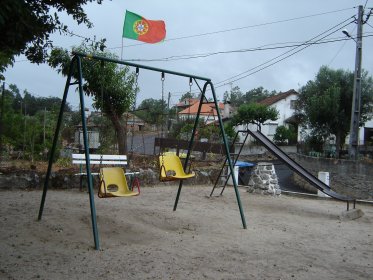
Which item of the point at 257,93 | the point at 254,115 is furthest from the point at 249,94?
the point at 254,115

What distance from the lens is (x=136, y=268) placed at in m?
3.78

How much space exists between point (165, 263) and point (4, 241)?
6.04ft

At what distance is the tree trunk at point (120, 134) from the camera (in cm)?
1045

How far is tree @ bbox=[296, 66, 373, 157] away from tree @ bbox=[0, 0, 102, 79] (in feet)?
67.4

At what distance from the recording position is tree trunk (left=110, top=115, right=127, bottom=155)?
34.3 feet

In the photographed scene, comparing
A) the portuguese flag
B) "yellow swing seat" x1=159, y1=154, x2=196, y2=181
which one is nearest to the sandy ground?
"yellow swing seat" x1=159, y1=154, x2=196, y2=181

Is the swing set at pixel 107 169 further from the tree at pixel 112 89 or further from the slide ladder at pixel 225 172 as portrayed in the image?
the tree at pixel 112 89

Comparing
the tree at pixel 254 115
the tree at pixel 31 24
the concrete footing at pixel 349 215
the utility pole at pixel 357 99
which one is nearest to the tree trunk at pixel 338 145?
the utility pole at pixel 357 99

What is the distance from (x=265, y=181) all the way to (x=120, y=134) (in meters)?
4.06

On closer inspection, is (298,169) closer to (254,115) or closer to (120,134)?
(120,134)

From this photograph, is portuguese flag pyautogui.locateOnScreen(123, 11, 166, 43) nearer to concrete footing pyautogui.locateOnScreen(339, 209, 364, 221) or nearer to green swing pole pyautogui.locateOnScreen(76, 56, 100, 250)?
green swing pole pyautogui.locateOnScreen(76, 56, 100, 250)

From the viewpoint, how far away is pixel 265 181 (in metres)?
9.99

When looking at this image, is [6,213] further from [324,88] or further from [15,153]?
[324,88]

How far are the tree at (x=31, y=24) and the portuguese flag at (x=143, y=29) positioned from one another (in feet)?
16.4
